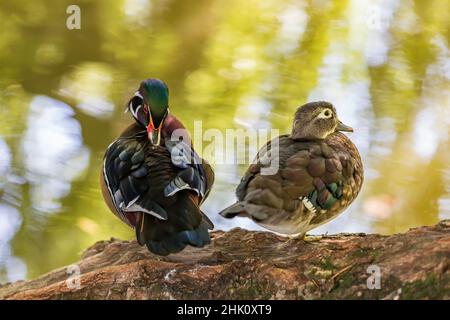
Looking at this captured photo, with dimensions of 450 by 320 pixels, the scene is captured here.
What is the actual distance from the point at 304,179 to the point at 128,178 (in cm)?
44

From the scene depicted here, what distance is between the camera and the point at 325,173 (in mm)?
2002

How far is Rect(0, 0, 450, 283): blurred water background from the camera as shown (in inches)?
106

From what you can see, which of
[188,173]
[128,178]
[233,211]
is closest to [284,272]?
[233,211]

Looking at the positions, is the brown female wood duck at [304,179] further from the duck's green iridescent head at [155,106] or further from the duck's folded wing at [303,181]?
the duck's green iridescent head at [155,106]

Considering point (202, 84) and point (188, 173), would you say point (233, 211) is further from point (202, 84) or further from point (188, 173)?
point (202, 84)

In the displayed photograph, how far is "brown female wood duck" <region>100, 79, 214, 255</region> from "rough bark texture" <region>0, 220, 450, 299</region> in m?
0.14

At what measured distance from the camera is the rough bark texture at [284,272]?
182 cm

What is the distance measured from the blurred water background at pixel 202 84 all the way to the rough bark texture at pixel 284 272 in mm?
598

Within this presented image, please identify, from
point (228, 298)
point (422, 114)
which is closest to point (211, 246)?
point (228, 298)

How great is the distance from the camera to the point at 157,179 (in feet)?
6.33

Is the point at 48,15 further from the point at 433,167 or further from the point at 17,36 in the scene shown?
the point at 433,167

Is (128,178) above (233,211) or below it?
above

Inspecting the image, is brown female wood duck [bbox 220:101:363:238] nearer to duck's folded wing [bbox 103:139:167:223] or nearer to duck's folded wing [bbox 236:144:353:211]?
duck's folded wing [bbox 236:144:353:211]

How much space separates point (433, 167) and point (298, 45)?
68cm
